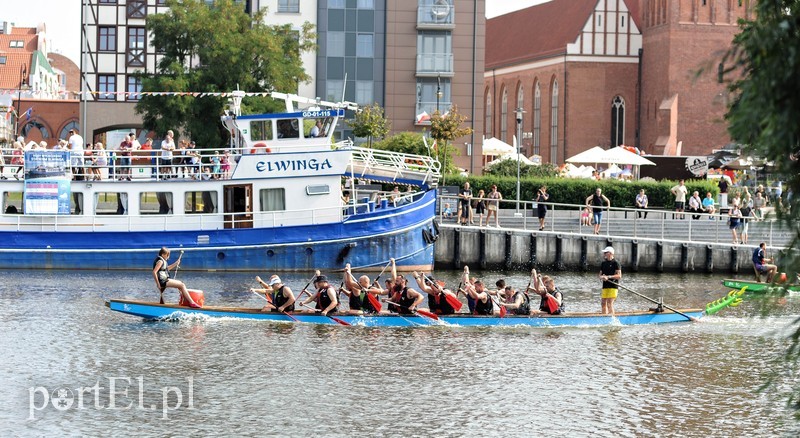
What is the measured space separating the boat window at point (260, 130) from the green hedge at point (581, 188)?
13.6 metres

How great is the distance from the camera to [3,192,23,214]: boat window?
37500 millimetres

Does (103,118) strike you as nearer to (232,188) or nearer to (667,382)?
(232,188)

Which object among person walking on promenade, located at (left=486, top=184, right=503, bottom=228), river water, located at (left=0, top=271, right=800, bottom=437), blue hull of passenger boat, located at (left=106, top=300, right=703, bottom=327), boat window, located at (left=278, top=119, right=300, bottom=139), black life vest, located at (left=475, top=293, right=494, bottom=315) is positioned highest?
boat window, located at (left=278, top=119, right=300, bottom=139)

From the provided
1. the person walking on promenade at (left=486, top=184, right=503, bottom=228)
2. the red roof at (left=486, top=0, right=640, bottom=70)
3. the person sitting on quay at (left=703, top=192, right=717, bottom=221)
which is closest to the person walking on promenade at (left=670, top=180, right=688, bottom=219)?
the person sitting on quay at (left=703, top=192, right=717, bottom=221)

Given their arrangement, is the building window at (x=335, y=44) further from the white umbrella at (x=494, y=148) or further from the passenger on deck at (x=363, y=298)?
the passenger on deck at (x=363, y=298)

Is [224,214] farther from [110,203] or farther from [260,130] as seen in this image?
[110,203]

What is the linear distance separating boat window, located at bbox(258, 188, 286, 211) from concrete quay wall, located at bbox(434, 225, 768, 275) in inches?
264

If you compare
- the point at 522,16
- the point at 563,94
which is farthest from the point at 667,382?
the point at 522,16

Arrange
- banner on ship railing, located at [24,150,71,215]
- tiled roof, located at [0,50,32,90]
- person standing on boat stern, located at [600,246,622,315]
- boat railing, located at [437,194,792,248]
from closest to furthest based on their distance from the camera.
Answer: person standing on boat stern, located at [600,246,622,315], banner on ship railing, located at [24,150,71,215], boat railing, located at [437,194,792,248], tiled roof, located at [0,50,32,90]

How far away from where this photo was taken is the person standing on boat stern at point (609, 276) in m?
25.3

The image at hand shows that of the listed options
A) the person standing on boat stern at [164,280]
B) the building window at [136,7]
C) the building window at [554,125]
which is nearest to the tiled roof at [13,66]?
the building window at [136,7]

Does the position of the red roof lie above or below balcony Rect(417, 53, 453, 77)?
above

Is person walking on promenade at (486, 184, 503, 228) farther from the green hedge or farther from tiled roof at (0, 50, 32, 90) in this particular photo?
tiled roof at (0, 50, 32, 90)

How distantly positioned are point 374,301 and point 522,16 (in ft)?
295
